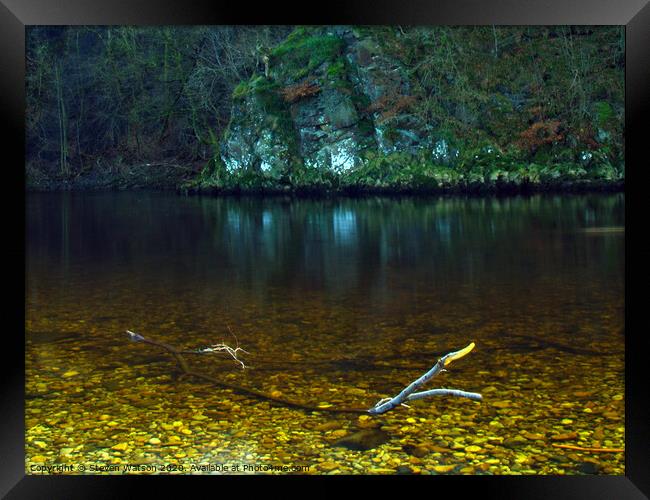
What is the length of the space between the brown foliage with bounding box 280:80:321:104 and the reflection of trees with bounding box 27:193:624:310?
22.2 ft

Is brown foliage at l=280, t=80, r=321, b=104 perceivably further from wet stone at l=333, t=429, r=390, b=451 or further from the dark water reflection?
wet stone at l=333, t=429, r=390, b=451

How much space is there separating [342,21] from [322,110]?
2249cm

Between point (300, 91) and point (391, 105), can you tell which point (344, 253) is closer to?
point (391, 105)

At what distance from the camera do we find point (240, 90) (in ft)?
84.1

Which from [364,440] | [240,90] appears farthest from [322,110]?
[364,440]

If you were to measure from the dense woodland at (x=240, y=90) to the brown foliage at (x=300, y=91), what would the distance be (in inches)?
2.0

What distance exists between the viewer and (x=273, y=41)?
2681 centimetres

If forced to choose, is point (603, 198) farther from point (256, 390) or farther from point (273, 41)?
point (256, 390)

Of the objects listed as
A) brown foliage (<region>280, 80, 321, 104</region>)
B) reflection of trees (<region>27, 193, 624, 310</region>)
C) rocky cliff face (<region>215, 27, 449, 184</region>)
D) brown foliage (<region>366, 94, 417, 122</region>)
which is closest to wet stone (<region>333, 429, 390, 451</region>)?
reflection of trees (<region>27, 193, 624, 310</region>)

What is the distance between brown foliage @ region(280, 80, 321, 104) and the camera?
80.7 ft

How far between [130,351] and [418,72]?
65.2 ft

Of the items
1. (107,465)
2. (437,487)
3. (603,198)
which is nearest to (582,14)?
(437,487)

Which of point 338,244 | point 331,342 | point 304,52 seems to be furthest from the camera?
point 304,52

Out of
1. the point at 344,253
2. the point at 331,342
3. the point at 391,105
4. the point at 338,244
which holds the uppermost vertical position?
the point at 391,105
